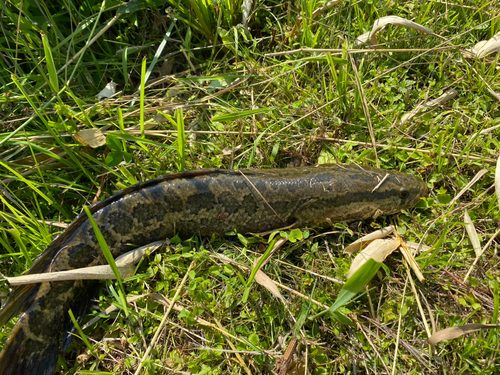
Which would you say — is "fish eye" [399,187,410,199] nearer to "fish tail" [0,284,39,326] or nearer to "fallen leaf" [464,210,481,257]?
"fallen leaf" [464,210,481,257]

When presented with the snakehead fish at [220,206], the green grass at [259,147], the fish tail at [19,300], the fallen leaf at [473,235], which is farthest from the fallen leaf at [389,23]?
the fish tail at [19,300]

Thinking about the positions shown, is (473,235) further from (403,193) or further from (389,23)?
(389,23)

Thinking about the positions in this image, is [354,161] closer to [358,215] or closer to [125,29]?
[358,215]

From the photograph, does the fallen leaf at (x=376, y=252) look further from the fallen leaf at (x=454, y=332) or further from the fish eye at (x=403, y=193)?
the fallen leaf at (x=454, y=332)

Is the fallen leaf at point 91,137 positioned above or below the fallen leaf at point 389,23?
below

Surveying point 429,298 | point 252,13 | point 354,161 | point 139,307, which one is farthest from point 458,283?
point 252,13

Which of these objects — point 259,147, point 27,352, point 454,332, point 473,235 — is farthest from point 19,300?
point 473,235
